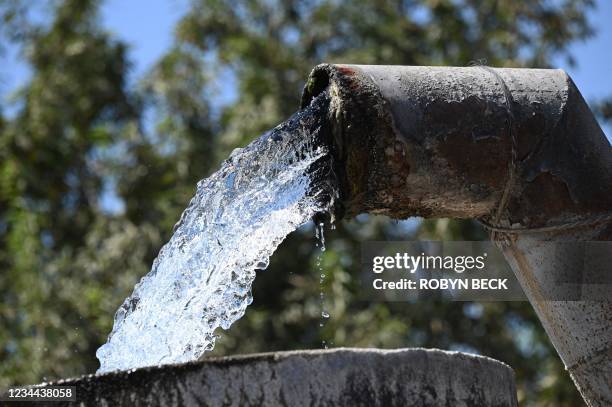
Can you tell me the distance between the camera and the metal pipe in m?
3.12

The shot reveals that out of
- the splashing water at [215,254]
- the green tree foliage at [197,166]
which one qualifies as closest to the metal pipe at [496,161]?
the splashing water at [215,254]

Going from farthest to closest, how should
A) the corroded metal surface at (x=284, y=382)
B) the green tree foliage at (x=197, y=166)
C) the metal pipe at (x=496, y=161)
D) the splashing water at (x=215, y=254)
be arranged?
the green tree foliage at (x=197, y=166) < the splashing water at (x=215, y=254) < the metal pipe at (x=496, y=161) < the corroded metal surface at (x=284, y=382)

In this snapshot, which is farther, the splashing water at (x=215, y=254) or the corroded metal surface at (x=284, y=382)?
the splashing water at (x=215, y=254)

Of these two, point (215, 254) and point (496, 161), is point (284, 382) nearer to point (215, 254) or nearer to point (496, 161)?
point (496, 161)

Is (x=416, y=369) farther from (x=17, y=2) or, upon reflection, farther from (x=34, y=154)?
(x=17, y=2)

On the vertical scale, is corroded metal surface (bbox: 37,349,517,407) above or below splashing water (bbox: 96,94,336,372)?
below

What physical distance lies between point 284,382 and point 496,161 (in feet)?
3.38

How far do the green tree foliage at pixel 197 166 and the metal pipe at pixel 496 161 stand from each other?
192 inches

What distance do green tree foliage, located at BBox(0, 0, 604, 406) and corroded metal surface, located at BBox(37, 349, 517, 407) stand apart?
5343 millimetres

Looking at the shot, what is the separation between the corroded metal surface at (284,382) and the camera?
2408mm

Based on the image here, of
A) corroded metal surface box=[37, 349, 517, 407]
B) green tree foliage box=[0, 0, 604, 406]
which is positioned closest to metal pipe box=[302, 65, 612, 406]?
corroded metal surface box=[37, 349, 517, 407]

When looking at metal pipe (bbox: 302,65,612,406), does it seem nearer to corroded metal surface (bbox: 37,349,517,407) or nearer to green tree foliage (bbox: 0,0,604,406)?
corroded metal surface (bbox: 37,349,517,407)

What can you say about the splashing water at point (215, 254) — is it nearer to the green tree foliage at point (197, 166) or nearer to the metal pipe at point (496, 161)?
the metal pipe at point (496, 161)

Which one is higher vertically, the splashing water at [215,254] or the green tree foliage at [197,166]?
the green tree foliage at [197,166]
